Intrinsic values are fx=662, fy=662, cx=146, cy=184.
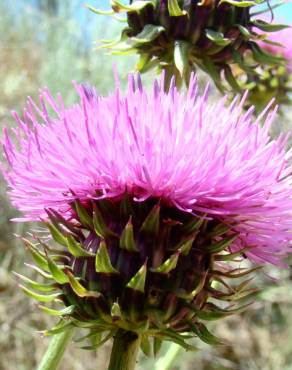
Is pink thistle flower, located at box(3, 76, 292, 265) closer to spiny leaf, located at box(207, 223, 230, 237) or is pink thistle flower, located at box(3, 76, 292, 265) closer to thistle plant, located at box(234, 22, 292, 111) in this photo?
spiny leaf, located at box(207, 223, 230, 237)

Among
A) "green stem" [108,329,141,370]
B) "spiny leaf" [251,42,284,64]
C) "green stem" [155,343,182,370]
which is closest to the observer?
"green stem" [108,329,141,370]

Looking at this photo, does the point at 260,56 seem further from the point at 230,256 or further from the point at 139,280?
the point at 139,280

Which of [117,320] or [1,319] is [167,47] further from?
[1,319]

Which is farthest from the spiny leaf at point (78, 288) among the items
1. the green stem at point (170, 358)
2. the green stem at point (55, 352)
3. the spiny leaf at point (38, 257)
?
the green stem at point (170, 358)

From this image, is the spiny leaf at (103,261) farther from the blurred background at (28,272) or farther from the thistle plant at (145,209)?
the blurred background at (28,272)

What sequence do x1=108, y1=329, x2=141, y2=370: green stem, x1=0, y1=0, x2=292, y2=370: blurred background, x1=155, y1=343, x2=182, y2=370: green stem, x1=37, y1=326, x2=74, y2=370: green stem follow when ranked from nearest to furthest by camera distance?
x1=108, y1=329, x2=141, y2=370: green stem, x1=37, y1=326, x2=74, y2=370: green stem, x1=155, y1=343, x2=182, y2=370: green stem, x1=0, y1=0, x2=292, y2=370: blurred background

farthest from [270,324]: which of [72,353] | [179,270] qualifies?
[179,270]

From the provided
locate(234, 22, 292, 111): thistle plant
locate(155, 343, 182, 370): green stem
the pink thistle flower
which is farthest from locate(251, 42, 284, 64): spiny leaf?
locate(155, 343, 182, 370): green stem
